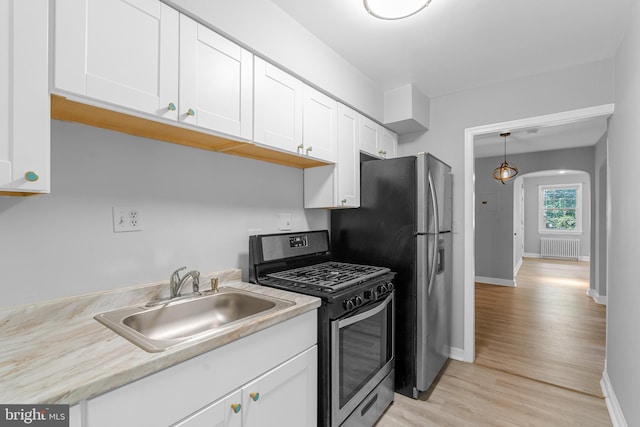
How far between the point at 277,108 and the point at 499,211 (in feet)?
18.6

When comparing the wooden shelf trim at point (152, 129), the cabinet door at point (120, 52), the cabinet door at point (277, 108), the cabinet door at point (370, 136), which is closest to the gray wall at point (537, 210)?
the cabinet door at point (370, 136)

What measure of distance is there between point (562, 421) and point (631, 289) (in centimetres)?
98

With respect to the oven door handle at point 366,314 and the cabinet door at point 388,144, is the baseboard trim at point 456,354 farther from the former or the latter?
the cabinet door at point 388,144

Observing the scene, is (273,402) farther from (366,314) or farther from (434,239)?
(434,239)

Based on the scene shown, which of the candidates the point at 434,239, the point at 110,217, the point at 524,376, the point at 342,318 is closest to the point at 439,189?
the point at 434,239

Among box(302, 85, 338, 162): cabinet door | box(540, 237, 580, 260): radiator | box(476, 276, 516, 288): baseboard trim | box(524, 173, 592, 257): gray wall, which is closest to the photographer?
box(302, 85, 338, 162): cabinet door

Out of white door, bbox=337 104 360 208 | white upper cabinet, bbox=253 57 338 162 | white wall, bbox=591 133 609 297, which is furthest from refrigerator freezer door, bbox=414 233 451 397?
white wall, bbox=591 133 609 297

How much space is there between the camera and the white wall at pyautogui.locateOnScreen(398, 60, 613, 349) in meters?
2.35

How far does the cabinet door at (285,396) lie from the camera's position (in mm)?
1182

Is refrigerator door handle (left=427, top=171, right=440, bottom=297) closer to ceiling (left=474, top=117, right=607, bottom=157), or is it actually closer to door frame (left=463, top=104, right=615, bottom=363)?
door frame (left=463, top=104, right=615, bottom=363)

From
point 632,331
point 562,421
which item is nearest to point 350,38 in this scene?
point 632,331

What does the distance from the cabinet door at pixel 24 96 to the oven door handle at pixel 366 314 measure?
1349mm

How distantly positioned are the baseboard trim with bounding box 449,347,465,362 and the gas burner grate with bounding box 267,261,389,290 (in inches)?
52.4

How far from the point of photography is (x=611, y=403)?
2.06 metres
